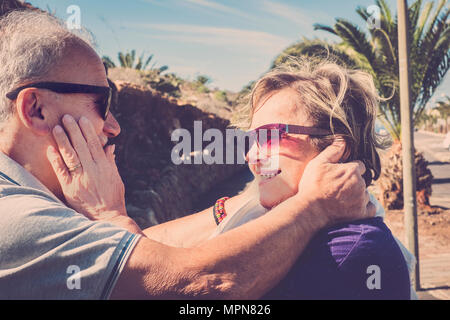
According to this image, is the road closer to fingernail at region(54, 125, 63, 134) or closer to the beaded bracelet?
the beaded bracelet

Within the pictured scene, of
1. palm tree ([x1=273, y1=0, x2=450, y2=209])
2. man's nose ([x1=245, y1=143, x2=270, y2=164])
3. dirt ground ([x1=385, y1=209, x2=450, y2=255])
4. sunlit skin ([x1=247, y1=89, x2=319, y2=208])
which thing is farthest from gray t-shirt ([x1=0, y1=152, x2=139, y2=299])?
palm tree ([x1=273, y1=0, x2=450, y2=209])

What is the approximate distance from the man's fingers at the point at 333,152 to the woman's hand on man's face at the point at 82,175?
90 cm

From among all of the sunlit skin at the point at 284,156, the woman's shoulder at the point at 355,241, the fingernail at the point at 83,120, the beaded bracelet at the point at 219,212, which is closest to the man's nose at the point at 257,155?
the sunlit skin at the point at 284,156

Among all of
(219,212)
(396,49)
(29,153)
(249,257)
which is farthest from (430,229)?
(29,153)

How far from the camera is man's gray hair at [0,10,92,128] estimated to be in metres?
1.71

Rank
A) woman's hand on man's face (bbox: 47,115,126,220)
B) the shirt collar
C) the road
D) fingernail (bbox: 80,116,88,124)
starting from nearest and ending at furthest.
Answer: the shirt collar → woman's hand on man's face (bbox: 47,115,126,220) → fingernail (bbox: 80,116,88,124) → the road

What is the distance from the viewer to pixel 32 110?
174 centimetres

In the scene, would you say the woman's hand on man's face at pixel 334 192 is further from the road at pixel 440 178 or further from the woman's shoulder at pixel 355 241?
the road at pixel 440 178

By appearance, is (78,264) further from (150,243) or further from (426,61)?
(426,61)

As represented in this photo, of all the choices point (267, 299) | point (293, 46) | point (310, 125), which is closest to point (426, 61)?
point (293, 46)

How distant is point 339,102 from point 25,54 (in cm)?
144

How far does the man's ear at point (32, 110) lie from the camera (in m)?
1.70
